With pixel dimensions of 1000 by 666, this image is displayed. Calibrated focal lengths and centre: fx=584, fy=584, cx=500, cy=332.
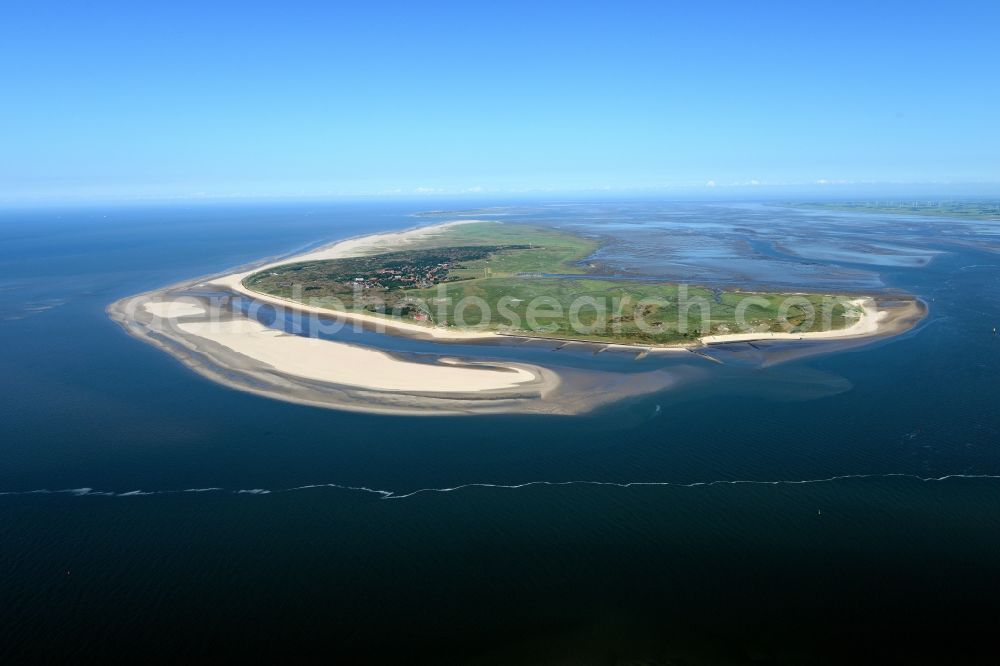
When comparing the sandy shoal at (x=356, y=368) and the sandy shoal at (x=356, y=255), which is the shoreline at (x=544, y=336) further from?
the sandy shoal at (x=356, y=368)

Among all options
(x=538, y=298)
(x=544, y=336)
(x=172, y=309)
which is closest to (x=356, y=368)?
(x=544, y=336)

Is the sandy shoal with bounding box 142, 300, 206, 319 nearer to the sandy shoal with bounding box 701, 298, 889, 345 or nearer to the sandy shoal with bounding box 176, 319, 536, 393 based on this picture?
→ the sandy shoal with bounding box 176, 319, 536, 393

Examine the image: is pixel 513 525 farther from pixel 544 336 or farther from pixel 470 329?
pixel 470 329

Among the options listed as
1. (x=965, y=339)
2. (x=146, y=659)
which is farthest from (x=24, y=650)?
(x=965, y=339)

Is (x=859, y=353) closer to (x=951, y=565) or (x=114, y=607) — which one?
(x=951, y=565)

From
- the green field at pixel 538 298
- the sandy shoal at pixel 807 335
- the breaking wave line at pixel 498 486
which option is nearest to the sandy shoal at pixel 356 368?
the green field at pixel 538 298

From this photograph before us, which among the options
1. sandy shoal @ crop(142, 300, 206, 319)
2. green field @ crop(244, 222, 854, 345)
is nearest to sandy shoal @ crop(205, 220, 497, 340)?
green field @ crop(244, 222, 854, 345)
